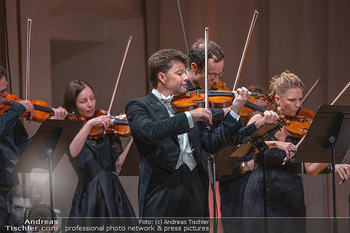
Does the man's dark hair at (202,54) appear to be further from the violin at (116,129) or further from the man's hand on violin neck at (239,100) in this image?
the violin at (116,129)

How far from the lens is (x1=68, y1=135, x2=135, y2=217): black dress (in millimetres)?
3704

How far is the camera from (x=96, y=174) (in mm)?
3750

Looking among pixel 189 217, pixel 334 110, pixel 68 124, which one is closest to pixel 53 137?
pixel 68 124

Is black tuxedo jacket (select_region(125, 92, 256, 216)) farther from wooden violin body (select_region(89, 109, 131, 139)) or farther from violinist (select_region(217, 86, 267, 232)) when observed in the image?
violinist (select_region(217, 86, 267, 232))

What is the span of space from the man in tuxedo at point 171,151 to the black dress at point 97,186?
3.93 feet

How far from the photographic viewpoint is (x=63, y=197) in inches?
193

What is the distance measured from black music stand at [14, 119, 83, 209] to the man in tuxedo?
0.60 meters

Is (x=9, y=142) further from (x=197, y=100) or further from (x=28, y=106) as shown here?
(x=197, y=100)

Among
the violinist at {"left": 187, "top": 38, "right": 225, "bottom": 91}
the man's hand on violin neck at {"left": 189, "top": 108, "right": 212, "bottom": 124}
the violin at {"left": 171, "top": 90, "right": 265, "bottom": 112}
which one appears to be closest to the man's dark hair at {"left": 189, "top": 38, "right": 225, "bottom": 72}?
the violinist at {"left": 187, "top": 38, "right": 225, "bottom": 91}

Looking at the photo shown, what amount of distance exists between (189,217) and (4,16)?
3005mm

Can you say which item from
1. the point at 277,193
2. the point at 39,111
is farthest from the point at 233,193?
the point at 39,111

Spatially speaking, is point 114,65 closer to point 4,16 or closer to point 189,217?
point 4,16

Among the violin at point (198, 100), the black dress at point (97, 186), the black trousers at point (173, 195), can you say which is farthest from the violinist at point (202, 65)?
the black dress at point (97, 186)

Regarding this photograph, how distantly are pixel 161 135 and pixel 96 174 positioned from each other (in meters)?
1.43
